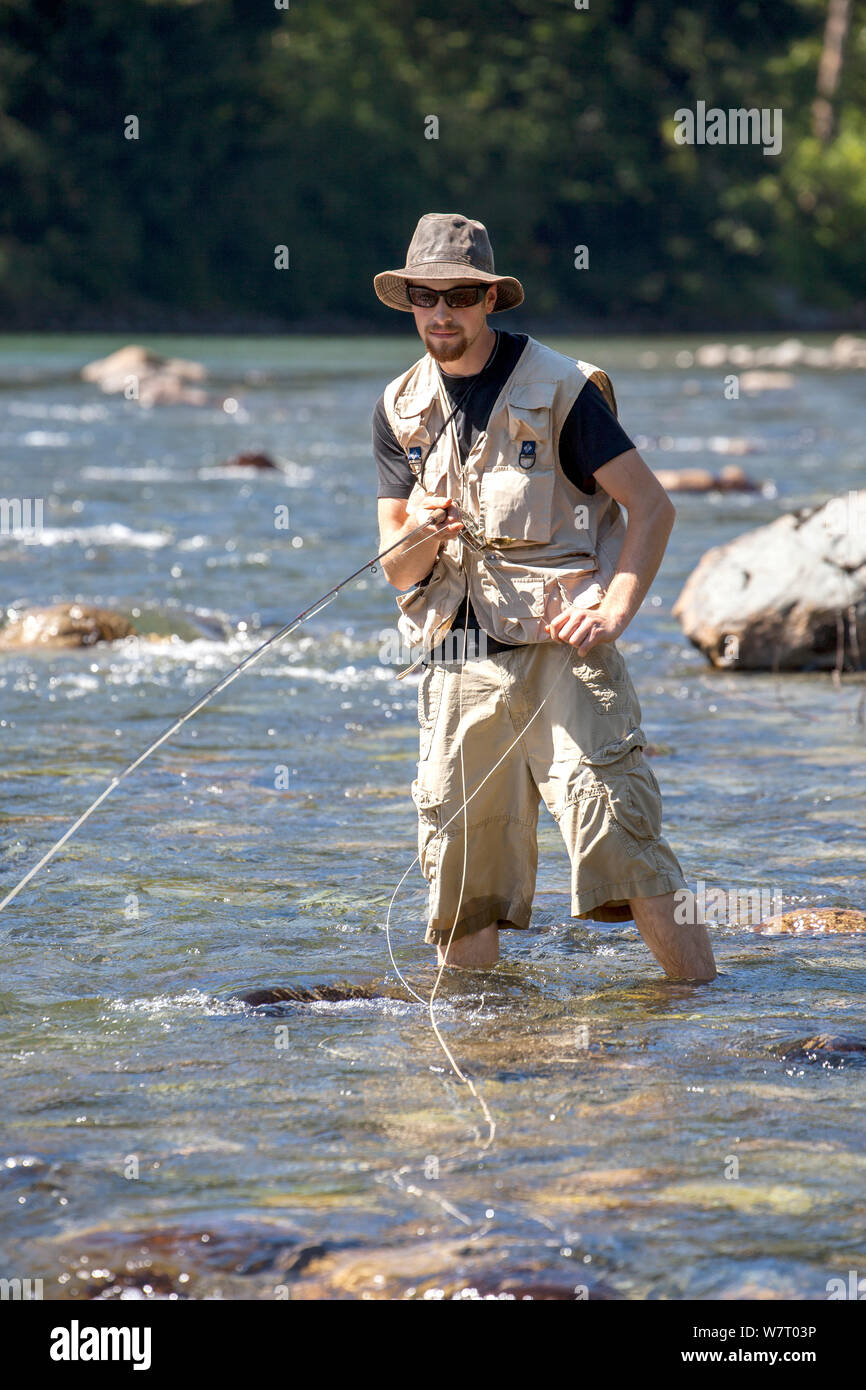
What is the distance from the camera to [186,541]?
12570 mm

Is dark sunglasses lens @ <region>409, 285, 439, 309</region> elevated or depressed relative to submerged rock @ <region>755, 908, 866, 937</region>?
elevated

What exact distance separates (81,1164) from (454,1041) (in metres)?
0.93

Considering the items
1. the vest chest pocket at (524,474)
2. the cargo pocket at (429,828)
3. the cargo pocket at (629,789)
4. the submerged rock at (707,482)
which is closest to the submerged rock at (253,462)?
the submerged rock at (707,482)

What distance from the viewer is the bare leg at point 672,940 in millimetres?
4016

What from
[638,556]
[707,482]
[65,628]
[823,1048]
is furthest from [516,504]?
[707,482]

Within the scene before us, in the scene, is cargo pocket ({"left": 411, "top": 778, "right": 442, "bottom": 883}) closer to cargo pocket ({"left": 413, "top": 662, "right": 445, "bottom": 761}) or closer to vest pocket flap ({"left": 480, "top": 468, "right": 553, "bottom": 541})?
cargo pocket ({"left": 413, "top": 662, "right": 445, "bottom": 761})

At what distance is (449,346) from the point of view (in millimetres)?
3840

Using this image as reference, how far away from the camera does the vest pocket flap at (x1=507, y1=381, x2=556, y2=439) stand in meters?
3.80

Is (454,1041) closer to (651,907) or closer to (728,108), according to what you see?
(651,907)

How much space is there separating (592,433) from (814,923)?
167 cm

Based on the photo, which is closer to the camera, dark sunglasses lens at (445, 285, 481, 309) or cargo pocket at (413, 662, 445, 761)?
dark sunglasses lens at (445, 285, 481, 309)

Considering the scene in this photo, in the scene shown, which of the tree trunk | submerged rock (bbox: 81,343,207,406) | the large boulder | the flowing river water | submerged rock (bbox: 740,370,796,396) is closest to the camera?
the flowing river water

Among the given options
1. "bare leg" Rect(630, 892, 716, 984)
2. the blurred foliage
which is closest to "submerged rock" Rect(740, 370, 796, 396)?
the blurred foliage

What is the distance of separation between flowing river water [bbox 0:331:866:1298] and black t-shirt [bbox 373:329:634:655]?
96 centimetres
